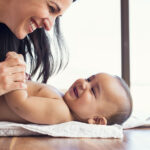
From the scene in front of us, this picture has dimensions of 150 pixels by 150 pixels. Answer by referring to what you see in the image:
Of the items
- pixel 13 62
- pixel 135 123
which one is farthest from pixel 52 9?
pixel 135 123

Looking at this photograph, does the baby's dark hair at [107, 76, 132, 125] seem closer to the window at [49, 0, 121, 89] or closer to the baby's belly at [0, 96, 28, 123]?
the baby's belly at [0, 96, 28, 123]

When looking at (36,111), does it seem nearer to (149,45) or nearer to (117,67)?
(117,67)

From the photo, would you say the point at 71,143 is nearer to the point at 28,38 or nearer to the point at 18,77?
the point at 18,77

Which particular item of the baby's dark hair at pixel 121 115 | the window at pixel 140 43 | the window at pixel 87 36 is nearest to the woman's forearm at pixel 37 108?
the baby's dark hair at pixel 121 115

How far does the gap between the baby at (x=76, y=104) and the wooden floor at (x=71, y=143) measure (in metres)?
0.15

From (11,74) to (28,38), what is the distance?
687 millimetres

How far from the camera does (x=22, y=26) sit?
5.57 ft

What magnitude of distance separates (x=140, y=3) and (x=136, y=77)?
0.79 meters

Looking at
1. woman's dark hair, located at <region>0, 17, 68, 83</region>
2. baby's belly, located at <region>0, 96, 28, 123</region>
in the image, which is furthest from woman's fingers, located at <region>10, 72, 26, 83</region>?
woman's dark hair, located at <region>0, 17, 68, 83</region>

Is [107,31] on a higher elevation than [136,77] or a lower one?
higher

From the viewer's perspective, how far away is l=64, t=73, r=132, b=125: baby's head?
5.24 feet

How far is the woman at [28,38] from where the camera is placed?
56.0 inches

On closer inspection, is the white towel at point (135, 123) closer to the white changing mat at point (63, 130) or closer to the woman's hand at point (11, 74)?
the white changing mat at point (63, 130)

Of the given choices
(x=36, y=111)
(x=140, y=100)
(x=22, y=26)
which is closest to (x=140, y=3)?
(x=140, y=100)
